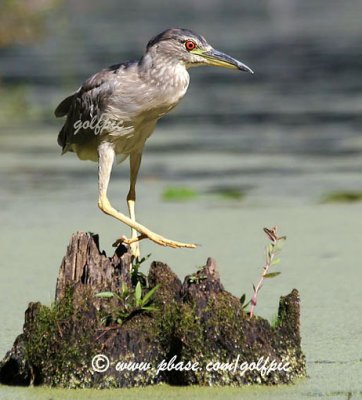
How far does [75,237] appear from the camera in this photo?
391 centimetres

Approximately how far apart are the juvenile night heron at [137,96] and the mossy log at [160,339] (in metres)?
0.41

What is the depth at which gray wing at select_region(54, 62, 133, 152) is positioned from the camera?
4543 millimetres

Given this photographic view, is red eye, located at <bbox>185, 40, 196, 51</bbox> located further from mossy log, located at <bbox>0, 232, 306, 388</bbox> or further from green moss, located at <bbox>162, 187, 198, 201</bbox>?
green moss, located at <bbox>162, 187, 198, 201</bbox>

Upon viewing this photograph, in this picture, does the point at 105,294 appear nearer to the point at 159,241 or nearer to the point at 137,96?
the point at 159,241

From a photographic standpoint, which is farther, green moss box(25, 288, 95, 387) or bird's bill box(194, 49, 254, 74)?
bird's bill box(194, 49, 254, 74)

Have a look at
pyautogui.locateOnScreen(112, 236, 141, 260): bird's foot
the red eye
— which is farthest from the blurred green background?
the red eye

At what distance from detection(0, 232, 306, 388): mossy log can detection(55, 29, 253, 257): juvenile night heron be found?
41 centimetres

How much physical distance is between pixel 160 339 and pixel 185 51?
1164mm

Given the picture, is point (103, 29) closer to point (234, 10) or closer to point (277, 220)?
point (234, 10)

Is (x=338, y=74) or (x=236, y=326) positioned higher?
(x=338, y=74)

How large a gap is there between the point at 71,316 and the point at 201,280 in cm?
42

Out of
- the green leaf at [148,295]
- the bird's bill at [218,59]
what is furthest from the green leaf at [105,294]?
the bird's bill at [218,59]

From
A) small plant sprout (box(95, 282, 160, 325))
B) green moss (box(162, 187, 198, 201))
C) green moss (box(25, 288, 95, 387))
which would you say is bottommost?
green moss (box(25, 288, 95, 387))

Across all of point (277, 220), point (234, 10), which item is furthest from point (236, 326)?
point (234, 10)
